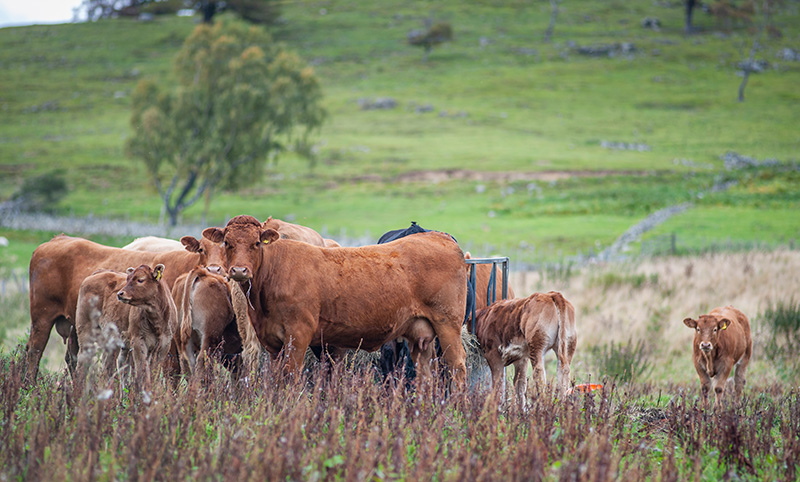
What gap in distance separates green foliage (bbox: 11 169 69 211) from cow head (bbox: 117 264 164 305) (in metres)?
36.8

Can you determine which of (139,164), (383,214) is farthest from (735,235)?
(139,164)

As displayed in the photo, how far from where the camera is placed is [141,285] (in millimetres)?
7203

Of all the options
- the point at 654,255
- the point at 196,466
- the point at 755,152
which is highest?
the point at 196,466

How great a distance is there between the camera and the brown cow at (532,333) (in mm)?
8211

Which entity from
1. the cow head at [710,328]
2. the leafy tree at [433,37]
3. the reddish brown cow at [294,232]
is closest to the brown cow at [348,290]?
the reddish brown cow at [294,232]

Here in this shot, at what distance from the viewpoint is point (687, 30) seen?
97875mm

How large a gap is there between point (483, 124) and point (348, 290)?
60643 mm

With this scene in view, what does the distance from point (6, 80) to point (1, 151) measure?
2932 centimetres

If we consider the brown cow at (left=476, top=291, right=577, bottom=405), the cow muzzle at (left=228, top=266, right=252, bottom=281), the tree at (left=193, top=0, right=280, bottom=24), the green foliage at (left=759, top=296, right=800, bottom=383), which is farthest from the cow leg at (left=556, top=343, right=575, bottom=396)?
the tree at (left=193, top=0, right=280, bottom=24)

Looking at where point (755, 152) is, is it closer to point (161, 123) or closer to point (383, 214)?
Result: point (383, 214)

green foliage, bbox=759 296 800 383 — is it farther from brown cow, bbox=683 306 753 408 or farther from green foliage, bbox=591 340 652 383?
brown cow, bbox=683 306 753 408

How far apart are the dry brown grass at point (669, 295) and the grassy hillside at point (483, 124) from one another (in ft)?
24.3

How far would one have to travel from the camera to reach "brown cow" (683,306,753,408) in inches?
376

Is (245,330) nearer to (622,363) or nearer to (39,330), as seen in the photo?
(39,330)
